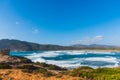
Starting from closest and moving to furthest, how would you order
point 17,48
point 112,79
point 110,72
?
point 112,79
point 110,72
point 17,48

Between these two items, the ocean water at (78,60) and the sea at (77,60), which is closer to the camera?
the sea at (77,60)

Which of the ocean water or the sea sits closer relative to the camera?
the sea

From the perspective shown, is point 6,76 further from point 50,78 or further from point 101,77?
point 101,77

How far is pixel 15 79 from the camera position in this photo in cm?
1218

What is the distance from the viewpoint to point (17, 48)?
497 feet

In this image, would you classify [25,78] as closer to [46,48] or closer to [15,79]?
[15,79]

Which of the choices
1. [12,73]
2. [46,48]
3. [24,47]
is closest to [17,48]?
[24,47]

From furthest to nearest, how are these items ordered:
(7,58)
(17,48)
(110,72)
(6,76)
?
(17,48) < (7,58) < (110,72) < (6,76)

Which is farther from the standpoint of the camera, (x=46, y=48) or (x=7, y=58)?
(x=46, y=48)

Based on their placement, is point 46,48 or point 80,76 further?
point 46,48

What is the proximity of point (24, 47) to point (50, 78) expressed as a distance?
481ft

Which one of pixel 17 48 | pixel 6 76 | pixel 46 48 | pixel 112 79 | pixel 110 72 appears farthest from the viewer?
pixel 46 48

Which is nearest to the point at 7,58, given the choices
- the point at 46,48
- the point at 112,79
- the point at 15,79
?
the point at 15,79

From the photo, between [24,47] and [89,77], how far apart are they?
146097 millimetres
